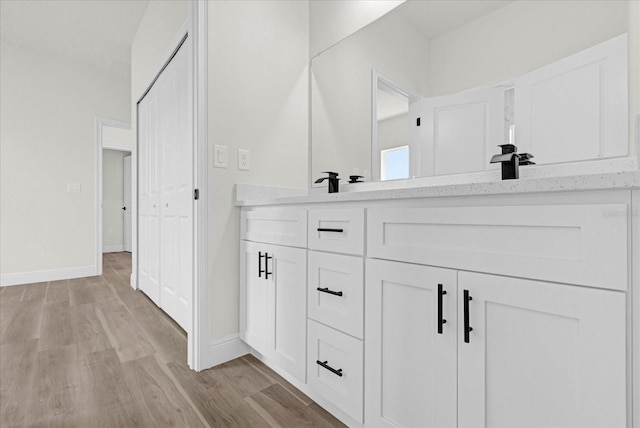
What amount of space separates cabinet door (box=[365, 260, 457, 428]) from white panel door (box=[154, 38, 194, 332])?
1.43 m

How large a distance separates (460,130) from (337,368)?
3.56ft

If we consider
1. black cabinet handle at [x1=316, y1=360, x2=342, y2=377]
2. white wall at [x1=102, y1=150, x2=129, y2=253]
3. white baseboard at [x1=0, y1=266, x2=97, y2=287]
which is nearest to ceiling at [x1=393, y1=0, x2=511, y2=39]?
black cabinet handle at [x1=316, y1=360, x2=342, y2=377]

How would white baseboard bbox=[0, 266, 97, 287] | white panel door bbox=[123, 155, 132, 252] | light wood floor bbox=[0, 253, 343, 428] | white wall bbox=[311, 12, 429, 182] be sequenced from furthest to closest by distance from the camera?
white panel door bbox=[123, 155, 132, 252], white baseboard bbox=[0, 266, 97, 287], white wall bbox=[311, 12, 429, 182], light wood floor bbox=[0, 253, 343, 428]

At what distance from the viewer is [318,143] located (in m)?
2.10

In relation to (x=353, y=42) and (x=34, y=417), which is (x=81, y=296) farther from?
(x=353, y=42)

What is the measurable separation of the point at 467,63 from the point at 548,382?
1217 millimetres

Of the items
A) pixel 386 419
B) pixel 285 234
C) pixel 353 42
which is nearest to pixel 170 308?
pixel 285 234

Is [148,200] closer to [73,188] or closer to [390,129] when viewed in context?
[73,188]

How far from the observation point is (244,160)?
5.90 feet

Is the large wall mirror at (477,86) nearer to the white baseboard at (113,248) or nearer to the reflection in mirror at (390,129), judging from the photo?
the reflection in mirror at (390,129)

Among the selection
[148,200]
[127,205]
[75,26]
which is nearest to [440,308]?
[148,200]

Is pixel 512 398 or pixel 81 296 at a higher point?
pixel 512 398

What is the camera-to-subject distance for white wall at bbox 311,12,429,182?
5.06 ft

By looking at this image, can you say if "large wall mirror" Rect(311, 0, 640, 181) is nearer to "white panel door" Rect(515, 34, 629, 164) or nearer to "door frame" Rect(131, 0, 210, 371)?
"white panel door" Rect(515, 34, 629, 164)
